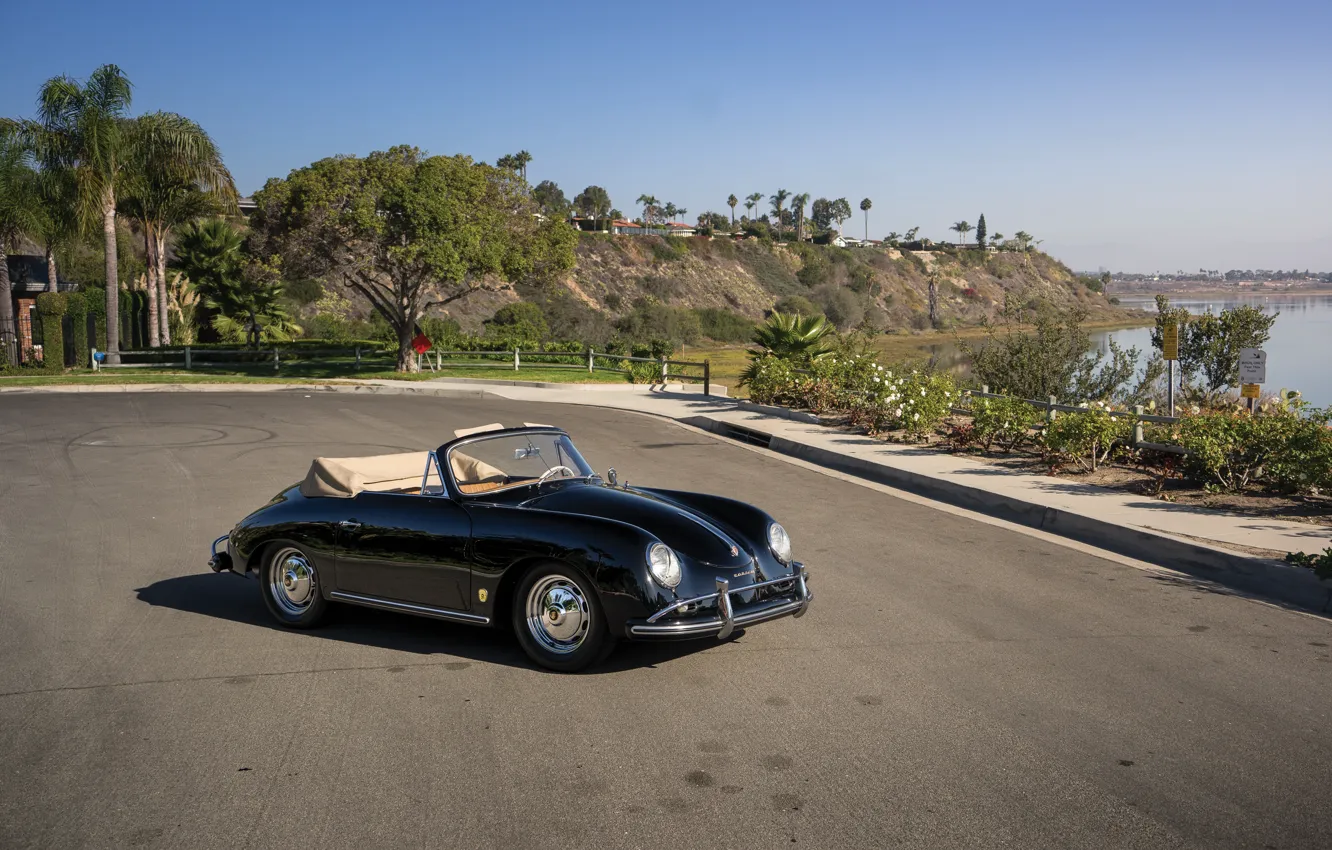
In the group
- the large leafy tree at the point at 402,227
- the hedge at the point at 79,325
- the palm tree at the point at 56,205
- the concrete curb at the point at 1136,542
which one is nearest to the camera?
the concrete curb at the point at 1136,542

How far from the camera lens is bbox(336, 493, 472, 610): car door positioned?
6.45 metres

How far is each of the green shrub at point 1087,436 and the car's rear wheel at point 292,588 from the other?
9657 millimetres

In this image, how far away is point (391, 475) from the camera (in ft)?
24.2

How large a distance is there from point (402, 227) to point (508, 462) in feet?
99.6

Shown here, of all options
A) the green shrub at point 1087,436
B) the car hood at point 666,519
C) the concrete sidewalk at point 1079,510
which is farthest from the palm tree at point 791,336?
the car hood at point 666,519

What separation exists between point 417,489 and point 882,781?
364 centimetres

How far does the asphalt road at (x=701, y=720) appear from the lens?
4.28 metres

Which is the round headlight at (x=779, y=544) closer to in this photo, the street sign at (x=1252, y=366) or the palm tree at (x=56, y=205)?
the street sign at (x=1252, y=366)

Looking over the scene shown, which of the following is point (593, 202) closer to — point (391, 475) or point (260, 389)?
point (260, 389)

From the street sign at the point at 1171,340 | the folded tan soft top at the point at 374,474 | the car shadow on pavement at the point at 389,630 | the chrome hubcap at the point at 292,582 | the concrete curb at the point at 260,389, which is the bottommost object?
the car shadow on pavement at the point at 389,630

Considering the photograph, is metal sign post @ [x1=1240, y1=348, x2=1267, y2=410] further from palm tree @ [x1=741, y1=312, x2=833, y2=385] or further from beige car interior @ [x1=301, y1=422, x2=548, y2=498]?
palm tree @ [x1=741, y1=312, x2=833, y2=385]

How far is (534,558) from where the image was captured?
6.14 meters

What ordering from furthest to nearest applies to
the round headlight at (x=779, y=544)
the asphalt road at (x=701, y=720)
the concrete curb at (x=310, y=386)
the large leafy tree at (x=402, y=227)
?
1. the large leafy tree at (x=402, y=227)
2. the concrete curb at (x=310, y=386)
3. the round headlight at (x=779, y=544)
4. the asphalt road at (x=701, y=720)

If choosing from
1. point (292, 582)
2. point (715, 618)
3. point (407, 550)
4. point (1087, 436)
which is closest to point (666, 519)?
point (715, 618)
